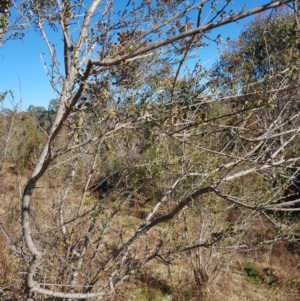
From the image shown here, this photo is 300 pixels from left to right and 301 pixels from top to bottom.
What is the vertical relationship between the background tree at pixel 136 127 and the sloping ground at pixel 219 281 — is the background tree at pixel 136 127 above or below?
above

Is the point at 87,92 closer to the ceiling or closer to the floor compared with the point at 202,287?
closer to the ceiling

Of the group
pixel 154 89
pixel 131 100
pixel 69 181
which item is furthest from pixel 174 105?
pixel 69 181

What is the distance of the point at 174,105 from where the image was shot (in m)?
2.14

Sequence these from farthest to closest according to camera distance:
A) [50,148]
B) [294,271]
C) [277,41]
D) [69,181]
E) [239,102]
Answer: [294,271] < [69,181] < [277,41] < [239,102] < [50,148]

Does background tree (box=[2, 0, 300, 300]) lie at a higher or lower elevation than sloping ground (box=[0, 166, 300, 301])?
higher

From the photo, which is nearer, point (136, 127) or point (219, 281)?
point (136, 127)

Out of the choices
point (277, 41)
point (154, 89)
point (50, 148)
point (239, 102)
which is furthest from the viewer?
point (277, 41)

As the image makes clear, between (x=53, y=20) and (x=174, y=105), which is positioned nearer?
(x=174, y=105)

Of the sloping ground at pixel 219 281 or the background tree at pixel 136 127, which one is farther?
the sloping ground at pixel 219 281

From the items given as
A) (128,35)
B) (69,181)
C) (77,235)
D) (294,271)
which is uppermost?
(128,35)

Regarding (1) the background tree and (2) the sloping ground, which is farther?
(2) the sloping ground

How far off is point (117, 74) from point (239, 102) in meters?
1.20

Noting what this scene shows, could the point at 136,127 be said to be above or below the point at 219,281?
above

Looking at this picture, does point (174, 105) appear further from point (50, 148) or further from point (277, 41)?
point (277, 41)
